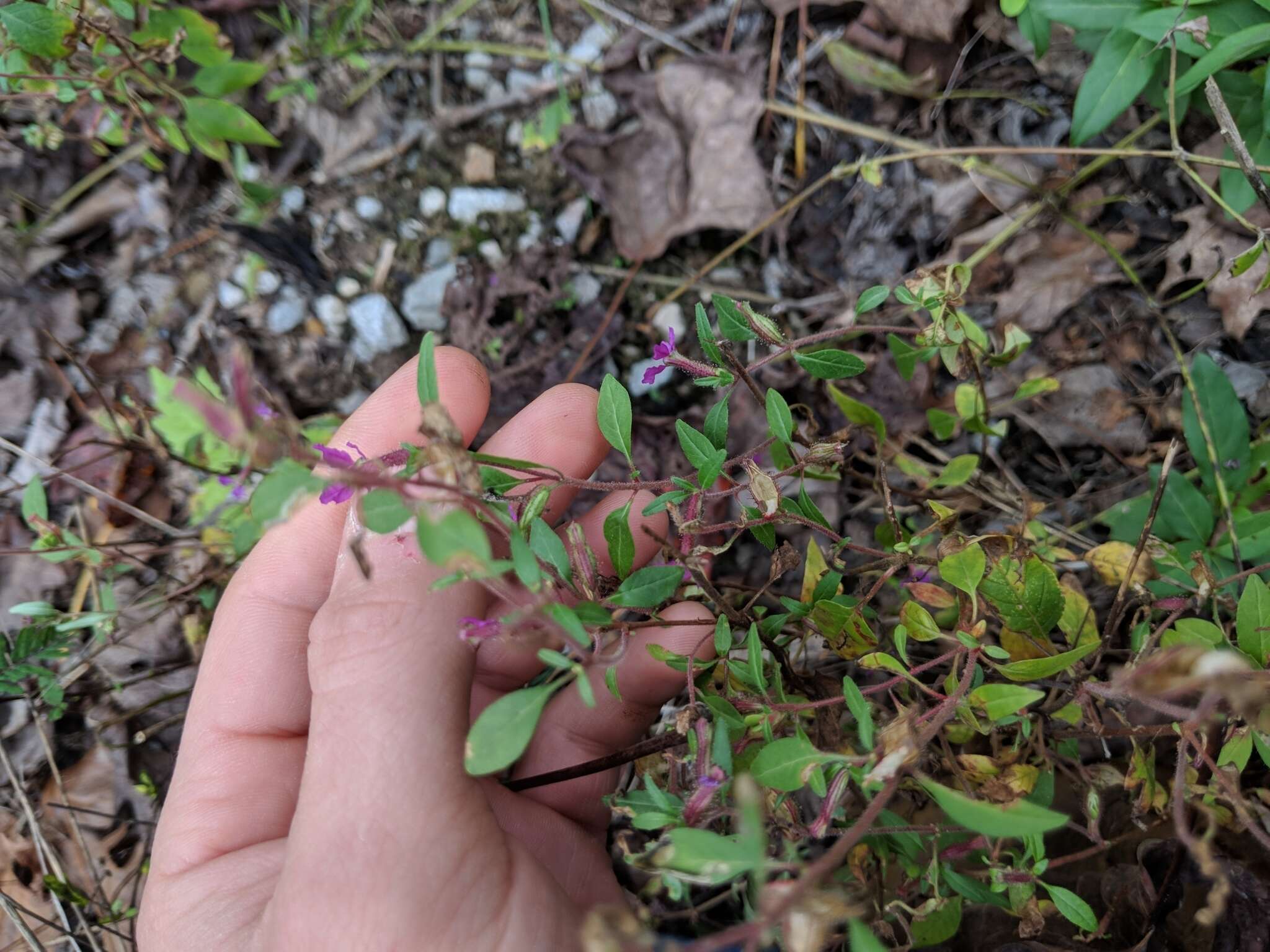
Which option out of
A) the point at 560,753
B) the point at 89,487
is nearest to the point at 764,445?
the point at 560,753


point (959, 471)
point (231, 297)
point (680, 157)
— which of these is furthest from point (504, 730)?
point (231, 297)

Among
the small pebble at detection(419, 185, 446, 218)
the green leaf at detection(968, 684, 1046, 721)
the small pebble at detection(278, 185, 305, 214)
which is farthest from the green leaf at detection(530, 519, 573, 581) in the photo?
the small pebble at detection(278, 185, 305, 214)

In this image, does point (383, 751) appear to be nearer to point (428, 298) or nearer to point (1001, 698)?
point (1001, 698)

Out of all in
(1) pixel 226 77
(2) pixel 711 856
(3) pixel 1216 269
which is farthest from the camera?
(1) pixel 226 77

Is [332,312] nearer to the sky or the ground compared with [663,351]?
nearer to the ground

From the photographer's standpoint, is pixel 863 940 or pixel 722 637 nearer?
pixel 863 940

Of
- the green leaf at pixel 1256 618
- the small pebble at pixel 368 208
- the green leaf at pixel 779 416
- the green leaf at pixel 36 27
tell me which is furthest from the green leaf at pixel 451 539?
the small pebble at pixel 368 208

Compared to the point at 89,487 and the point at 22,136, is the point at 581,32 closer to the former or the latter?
the point at 22,136
